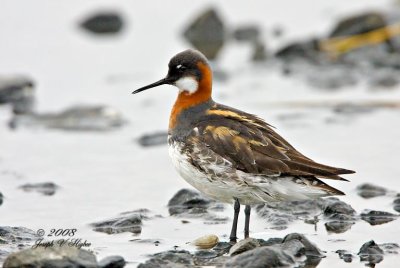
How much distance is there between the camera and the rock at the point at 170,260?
9.14 metres

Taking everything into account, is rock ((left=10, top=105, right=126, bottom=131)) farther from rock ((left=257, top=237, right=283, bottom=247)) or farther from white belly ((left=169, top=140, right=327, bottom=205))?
rock ((left=257, top=237, right=283, bottom=247))

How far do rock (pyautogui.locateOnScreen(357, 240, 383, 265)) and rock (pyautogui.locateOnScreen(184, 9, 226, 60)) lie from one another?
12.6 metres

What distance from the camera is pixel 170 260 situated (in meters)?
9.43

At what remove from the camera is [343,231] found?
1053cm

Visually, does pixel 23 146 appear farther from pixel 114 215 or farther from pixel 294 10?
pixel 294 10

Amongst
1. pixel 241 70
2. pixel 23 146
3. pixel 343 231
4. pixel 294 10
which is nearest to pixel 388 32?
pixel 241 70

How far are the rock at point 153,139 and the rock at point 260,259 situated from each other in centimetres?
562

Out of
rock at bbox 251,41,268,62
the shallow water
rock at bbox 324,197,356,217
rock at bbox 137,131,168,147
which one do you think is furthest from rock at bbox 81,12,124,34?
rock at bbox 324,197,356,217

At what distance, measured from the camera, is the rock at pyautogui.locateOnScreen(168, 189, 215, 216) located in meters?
11.4

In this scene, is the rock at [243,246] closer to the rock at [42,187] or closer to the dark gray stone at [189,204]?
the dark gray stone at [189,204]

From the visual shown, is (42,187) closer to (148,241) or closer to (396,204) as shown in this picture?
(148,241)

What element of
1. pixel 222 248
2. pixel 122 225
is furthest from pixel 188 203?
pixel 222 248

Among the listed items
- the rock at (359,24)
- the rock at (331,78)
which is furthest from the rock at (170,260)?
the rock at (359,24)

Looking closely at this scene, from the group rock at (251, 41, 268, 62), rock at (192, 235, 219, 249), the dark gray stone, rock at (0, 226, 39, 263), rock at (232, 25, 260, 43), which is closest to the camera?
rock at (0, 226, 39, 263)
